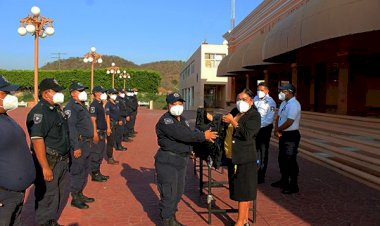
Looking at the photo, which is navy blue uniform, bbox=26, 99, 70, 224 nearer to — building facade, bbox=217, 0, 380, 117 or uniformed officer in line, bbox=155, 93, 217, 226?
uniformed officer in line, bbox=155, 93, 217, 226

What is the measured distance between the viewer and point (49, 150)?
434 cm

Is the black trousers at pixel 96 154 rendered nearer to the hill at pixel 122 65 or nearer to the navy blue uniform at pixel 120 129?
the navy blue uniform at pixel 120 129

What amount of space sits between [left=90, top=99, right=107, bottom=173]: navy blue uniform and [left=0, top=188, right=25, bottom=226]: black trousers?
3.97m

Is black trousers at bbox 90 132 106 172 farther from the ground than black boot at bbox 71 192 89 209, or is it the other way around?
black trousers at bbox 90 132 106 172

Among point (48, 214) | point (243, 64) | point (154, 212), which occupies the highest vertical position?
point (243, 64)

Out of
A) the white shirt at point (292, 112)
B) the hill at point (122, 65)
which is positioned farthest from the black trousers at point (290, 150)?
the hill at point (122, 65)

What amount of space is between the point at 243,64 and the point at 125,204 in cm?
1374

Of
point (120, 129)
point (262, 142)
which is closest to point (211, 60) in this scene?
point (120, 129)

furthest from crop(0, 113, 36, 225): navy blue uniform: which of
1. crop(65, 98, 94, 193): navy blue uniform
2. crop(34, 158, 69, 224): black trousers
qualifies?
crop(65, 98, 94, 193): navy blue uniform

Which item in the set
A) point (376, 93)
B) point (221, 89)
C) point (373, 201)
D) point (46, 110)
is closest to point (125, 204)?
point (46, 110)

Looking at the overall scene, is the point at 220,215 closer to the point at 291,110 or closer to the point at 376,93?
the point at 291,110

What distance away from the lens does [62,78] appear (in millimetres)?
57156

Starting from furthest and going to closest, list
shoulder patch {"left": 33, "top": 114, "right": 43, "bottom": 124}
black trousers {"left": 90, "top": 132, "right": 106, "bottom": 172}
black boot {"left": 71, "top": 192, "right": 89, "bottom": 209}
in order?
black trousers {"left": 90, "top": 132, "right": 106, "bottom": 172} → black boot {"left": 71, "top": 192, "right": 89, "bottom": 209} → shoulder patch {"left": 33, "top": 114, "right": 43, "bottom": 124}

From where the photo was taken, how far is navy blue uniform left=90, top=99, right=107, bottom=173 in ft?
24.2
